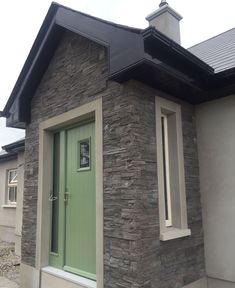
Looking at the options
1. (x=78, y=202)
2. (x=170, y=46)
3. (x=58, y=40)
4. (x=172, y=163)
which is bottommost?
(x=78, y=202)

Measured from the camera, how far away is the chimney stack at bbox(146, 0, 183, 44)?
6.55 meters

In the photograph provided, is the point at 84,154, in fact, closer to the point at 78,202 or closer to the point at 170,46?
the point at 78,202

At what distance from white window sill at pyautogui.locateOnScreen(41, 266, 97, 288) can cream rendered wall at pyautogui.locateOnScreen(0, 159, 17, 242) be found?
663cm

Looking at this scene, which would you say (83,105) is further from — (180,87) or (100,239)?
(100,239)

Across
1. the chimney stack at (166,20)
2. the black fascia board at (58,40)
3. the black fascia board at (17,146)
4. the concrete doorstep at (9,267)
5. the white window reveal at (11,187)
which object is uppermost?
the chimney stack at (166,20)

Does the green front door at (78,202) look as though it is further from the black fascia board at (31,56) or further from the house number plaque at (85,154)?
the black fascia board at (31,56)

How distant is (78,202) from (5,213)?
27.0 ft

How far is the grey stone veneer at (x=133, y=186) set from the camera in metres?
3.80

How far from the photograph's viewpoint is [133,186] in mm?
3854

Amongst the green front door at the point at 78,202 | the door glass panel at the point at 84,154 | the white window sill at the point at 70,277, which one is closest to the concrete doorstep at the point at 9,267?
the white window sill at the point at 70,277

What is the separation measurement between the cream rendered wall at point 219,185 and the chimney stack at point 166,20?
246cm

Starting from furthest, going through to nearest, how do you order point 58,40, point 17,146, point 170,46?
point 17,146 → point 58,40 → point 170,46

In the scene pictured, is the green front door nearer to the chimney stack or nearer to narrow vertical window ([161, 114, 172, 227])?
narrow vertical window ([161, 114, 172, 227])

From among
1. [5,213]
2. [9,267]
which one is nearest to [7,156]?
[5,213]
